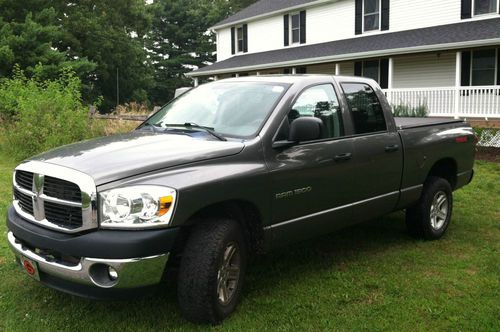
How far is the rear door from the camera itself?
4.71 metres

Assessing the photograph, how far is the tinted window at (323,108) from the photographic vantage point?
4352mm

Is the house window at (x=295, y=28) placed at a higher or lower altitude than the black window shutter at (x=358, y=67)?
higher

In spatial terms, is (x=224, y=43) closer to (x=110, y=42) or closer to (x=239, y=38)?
(x=239, y=38)

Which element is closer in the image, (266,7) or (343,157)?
(343,157)

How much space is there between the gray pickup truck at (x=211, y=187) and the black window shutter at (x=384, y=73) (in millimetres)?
14759

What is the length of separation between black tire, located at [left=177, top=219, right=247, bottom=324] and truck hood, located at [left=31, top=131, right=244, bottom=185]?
51 cm

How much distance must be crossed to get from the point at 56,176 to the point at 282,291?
206 cm

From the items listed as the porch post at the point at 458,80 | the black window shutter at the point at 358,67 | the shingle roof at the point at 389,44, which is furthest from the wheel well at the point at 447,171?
the black window shutter at the point at 358,67

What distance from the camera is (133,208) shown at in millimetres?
3150

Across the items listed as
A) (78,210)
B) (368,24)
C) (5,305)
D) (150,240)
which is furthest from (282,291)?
(368,24)

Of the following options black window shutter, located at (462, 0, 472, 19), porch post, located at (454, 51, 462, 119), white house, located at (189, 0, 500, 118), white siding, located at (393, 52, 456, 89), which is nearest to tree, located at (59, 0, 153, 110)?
white house, located at (189, 0, 500, 118)

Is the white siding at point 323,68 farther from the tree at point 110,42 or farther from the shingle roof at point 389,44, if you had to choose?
the tree at point 110,42

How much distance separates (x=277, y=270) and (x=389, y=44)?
50.4ft

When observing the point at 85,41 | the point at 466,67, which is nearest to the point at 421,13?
the point at 466,67
